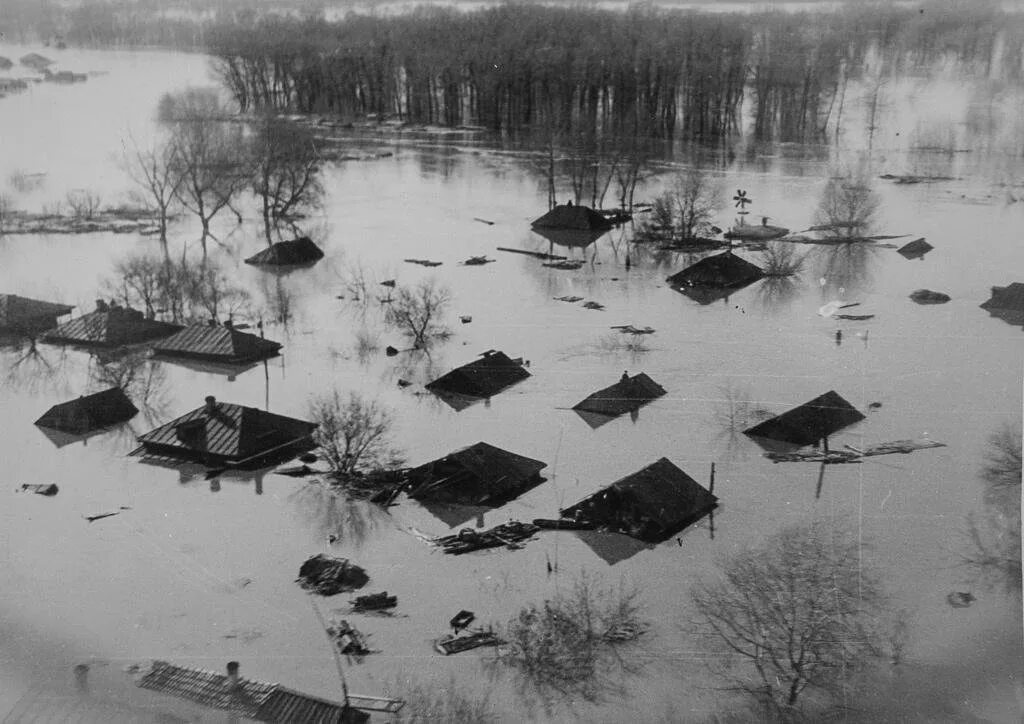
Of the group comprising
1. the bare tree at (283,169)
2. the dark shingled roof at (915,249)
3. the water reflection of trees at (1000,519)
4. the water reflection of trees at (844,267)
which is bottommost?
the water reflection of trees at (1000,519)

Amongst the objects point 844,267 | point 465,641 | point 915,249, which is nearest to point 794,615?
point 465,641

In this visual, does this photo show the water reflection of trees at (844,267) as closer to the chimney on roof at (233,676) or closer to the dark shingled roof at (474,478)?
the dark shingled roof at (474,478)

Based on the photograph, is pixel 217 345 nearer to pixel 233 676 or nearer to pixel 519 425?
pixel 519 425

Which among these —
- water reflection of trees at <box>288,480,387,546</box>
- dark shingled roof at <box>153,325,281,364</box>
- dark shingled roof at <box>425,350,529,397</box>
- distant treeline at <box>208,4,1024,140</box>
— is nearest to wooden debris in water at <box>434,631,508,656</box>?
water reflection of trees at <box>288,480,387,546</box>

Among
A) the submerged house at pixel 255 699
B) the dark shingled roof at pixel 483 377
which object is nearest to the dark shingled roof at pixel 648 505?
the submerged house at pixel 255 699

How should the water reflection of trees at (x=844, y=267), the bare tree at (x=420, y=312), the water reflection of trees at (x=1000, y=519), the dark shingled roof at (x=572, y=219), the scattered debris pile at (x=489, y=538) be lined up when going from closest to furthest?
the water reflection of trees at (x=1000, y=519) → the scattered debris pile at (x=489, y=538) → the bare tree at (x=420, y=312) → the water reflection of trees at (x=844, y=267) → the dark shingled roof at (x=572, y=219)

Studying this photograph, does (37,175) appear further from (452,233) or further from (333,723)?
(333,723)

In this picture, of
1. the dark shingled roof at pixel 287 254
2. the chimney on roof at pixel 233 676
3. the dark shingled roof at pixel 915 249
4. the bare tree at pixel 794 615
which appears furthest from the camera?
the dark shingled roof at pixel 287 254
